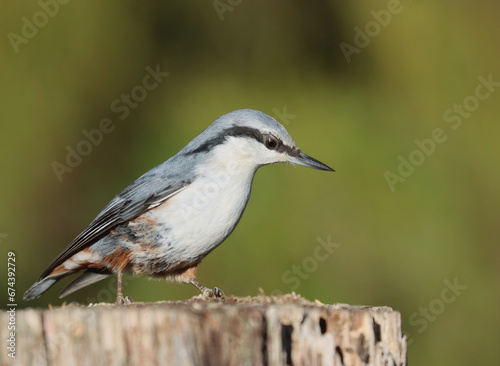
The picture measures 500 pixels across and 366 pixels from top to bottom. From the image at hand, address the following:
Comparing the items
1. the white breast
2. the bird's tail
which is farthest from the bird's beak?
the bird's tail

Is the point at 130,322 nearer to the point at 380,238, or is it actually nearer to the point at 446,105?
the point at 380,238

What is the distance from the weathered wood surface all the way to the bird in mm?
1062

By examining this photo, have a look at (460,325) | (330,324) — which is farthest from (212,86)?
(330,324)

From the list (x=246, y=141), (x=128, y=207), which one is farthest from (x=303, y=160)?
(x=128, y=207)

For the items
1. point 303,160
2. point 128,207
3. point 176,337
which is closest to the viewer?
point 176,337

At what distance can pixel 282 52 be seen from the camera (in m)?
4.42

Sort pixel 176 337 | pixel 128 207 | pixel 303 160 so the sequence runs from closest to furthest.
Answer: pixel 176 337
pixel 128 207
pixel 303 160

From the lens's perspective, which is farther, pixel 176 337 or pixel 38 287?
pixel 38 287

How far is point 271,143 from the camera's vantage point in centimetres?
348

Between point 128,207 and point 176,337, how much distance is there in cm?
142

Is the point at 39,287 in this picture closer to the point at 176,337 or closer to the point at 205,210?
the point at 205,210

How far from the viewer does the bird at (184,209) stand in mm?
3250

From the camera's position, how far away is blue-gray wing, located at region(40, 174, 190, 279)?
335 centimetres

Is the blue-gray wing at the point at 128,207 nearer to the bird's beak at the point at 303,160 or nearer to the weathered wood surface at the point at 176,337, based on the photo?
the bird's beak at the point at 303,160
